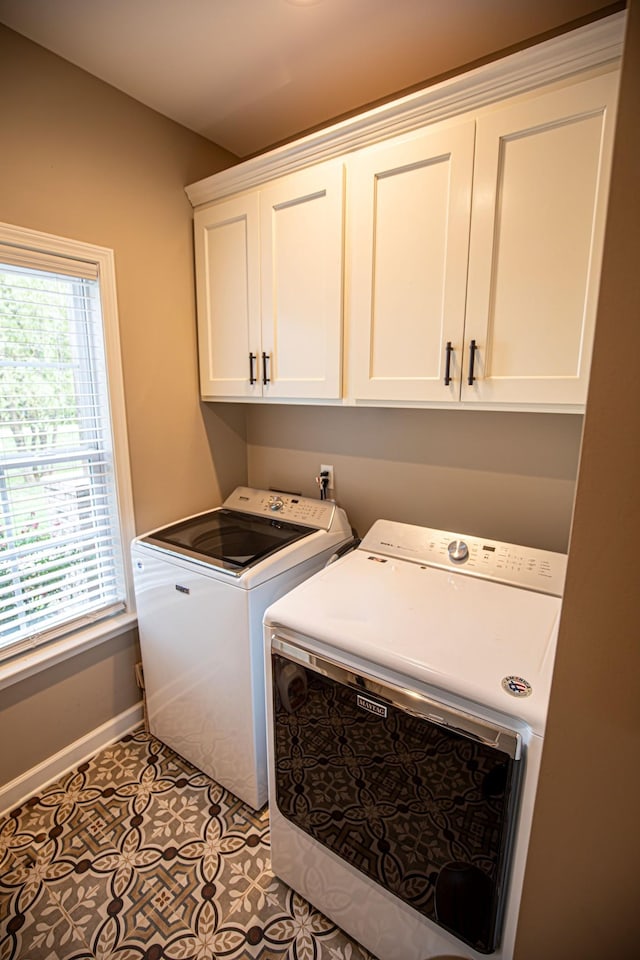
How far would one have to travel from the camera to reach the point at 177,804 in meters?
1.66

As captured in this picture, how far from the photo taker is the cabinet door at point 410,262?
4.32 feet

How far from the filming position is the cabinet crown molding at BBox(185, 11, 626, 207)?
3.49 feet

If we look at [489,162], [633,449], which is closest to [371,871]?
[633,449]

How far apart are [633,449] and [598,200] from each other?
37.5 inches

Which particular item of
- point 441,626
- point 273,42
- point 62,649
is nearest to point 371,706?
point 441,626

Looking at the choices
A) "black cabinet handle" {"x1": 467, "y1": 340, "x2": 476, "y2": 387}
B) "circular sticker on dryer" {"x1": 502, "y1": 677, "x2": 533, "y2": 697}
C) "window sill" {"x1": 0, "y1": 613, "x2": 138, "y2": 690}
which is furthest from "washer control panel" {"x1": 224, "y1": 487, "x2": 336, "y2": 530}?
"circular sticker on dryer" {"x1": 502, "y1": 677, "x2": 533, "y2": 697}

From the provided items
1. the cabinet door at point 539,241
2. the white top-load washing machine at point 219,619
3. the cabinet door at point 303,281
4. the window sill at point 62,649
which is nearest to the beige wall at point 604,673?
the cabinet door at point 539,241

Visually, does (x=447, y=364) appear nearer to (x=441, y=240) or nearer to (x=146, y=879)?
(x=441, y=240)

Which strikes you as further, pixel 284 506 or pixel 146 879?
pixel 284 506

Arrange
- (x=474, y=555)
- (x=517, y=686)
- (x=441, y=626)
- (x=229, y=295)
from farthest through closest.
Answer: (x=229, y=295)
(x=474, y=555)
(x=441, y=626)
(x=517, y=686)

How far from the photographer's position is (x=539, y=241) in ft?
3.96

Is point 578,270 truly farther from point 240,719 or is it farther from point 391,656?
point 240,719

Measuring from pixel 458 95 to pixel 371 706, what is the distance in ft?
5.49

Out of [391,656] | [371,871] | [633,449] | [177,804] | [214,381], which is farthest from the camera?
[214,381]
